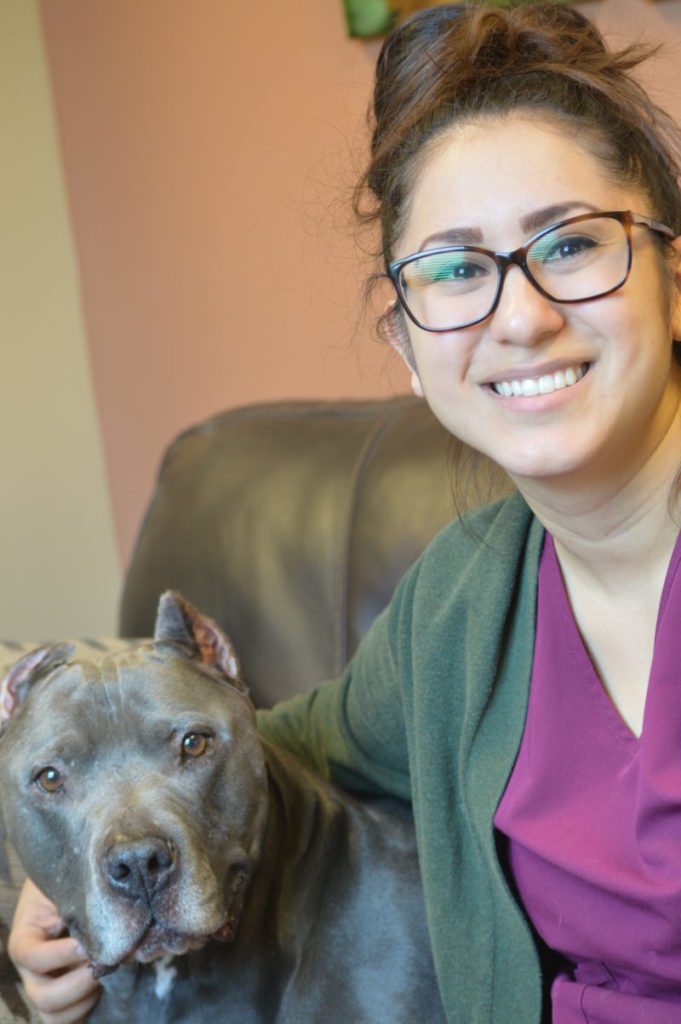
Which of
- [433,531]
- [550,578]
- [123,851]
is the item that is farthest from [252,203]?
[123,851]

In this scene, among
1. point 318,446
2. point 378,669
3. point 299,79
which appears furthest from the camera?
point 299,79

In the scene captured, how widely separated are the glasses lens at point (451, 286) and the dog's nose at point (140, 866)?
52 cm

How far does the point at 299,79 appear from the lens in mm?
2283

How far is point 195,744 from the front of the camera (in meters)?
1.19

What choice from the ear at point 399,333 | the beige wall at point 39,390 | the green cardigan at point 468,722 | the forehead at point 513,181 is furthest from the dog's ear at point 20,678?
the beige wall at point 39,390

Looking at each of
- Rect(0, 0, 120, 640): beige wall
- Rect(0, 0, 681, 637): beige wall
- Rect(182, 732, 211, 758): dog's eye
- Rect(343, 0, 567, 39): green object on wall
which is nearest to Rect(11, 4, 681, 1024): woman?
Rect(182, 732, 211, 758): dog's eye

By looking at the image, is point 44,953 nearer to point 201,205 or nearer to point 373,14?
point 373,14

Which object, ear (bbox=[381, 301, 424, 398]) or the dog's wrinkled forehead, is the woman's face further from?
the dog's wrinkled forehead

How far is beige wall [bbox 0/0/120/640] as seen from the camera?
277 cm

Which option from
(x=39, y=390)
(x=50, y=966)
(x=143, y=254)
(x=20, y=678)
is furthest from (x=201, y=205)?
(x=50, y=966)

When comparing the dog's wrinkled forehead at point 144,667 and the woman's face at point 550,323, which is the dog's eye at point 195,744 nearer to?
the dog's wrinkled forehead at point 144,667

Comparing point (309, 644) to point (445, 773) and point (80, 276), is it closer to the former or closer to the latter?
point (445, 773)

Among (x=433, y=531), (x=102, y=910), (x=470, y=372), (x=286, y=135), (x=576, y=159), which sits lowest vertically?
(x=102, y=910)

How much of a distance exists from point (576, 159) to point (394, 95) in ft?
0.80
